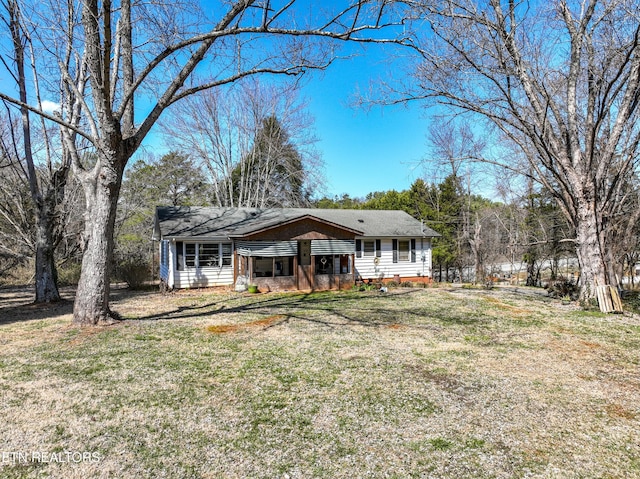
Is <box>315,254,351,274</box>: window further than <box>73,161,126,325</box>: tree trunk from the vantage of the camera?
Yes

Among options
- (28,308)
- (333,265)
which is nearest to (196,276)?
(28,308)

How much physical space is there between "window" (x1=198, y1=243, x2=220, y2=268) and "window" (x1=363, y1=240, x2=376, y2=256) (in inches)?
285

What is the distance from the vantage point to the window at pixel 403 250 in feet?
60.6

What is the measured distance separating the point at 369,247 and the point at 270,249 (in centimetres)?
601

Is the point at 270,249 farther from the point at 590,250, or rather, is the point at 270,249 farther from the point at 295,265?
the point at 590,250

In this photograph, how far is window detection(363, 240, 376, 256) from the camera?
1781cm

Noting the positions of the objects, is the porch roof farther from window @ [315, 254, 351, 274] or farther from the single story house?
window @ [315, 254, 351, 274]

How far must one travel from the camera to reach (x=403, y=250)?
1855 centimetres

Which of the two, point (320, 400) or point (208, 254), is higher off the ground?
point (208, 254)

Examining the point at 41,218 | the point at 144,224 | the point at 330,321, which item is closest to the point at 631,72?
the point at 330,321

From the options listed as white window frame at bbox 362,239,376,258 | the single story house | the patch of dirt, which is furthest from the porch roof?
the patch of dirt

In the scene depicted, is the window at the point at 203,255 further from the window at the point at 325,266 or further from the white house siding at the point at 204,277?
the window at the point at 325,266

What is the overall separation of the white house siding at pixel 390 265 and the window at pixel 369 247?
6.8 inches

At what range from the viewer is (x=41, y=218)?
34.5 ft
